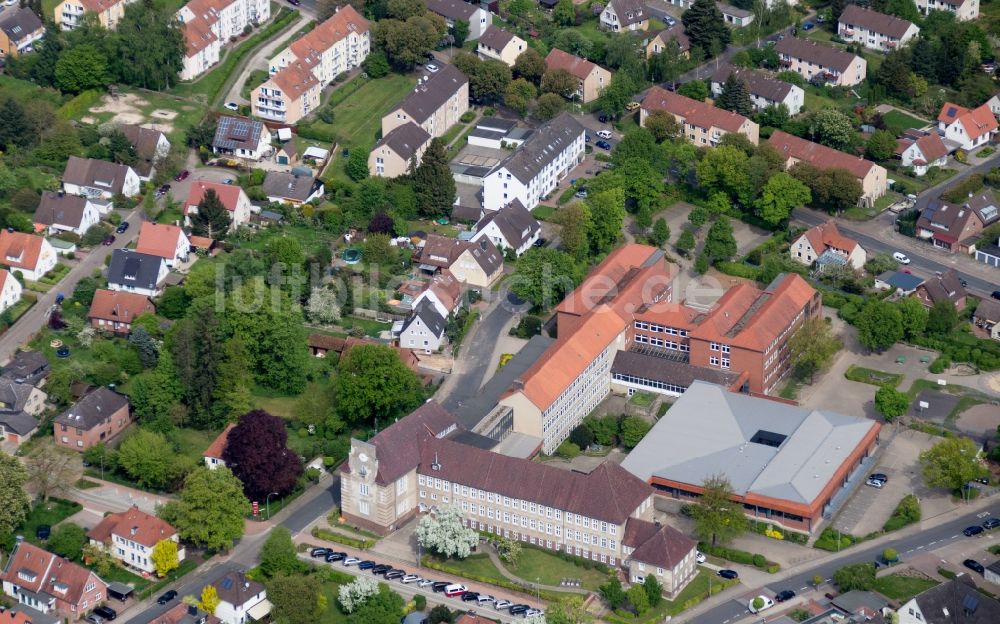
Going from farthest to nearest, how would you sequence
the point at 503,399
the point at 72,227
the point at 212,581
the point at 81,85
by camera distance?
the point at 81,85
the point at 72,227
the point at 503,399
the point at 212,581

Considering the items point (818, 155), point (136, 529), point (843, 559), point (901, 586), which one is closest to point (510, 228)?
point (818, 155)

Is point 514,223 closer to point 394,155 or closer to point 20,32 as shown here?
point 394,155

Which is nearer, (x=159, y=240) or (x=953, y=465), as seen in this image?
(x=953, y=465)

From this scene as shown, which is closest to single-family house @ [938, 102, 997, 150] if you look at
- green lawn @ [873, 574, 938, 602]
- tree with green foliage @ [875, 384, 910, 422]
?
tree with green foliage @ [875, 384, 910, 422]

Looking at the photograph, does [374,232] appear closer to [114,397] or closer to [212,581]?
[114,397]

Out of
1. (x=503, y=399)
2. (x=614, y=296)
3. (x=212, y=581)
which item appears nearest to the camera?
(x=212, y=581)

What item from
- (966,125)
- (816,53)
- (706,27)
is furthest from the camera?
(706,27)

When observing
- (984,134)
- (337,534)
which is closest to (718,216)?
(984,134)
